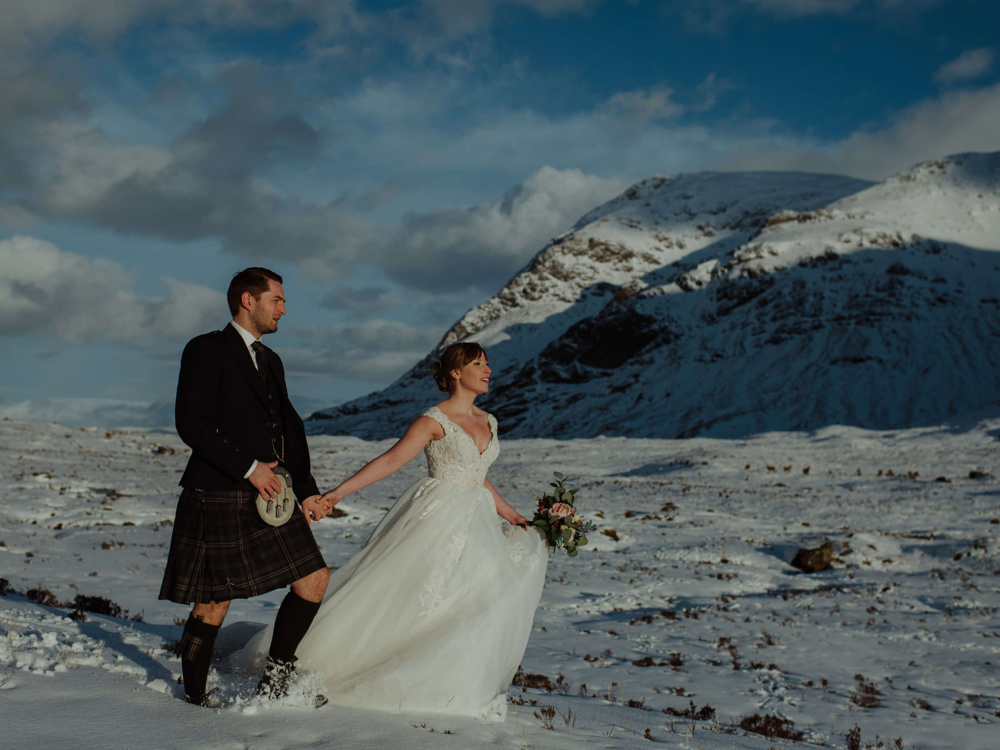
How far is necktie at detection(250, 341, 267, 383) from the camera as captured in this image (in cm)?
450

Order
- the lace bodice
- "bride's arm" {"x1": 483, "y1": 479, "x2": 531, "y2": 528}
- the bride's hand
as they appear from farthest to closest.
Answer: "bride's arm" {"x1": 483, "y1": 479, "x2": 531, "y2": 528} → the lace bodice → the bride's hand

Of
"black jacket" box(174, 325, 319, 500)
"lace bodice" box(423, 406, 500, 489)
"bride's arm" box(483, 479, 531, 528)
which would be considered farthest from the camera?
"bride's arm" box(483, 479, 531, 528)

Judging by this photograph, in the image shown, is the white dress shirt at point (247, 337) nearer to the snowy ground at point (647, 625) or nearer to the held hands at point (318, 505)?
the held hands at point (318, 505)

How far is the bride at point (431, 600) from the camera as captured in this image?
4.55m

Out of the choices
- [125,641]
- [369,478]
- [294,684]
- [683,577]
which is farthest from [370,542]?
[683,577]

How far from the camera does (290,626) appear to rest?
14.8 ft

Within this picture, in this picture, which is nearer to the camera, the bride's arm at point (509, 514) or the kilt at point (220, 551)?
the kilt at point (220, 551)

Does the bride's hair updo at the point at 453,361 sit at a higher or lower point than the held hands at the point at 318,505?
higher

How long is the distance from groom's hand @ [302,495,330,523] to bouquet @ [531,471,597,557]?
5.74 ft

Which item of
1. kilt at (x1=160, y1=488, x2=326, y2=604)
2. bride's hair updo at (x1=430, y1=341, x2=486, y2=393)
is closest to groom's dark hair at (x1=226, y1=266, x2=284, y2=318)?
kilt at (x1=160, y1=488, x2=326, y2=604)

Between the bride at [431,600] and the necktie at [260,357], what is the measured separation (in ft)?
2.91

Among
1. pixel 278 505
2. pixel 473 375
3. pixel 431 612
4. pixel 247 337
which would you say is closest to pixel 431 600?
pixel 431 612

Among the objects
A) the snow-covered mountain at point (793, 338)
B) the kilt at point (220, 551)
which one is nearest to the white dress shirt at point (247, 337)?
the kilt at point (220, 551)

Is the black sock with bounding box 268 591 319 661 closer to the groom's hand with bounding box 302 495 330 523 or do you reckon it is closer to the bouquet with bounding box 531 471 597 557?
the groom's hand with bounding box 302 495 330 523
